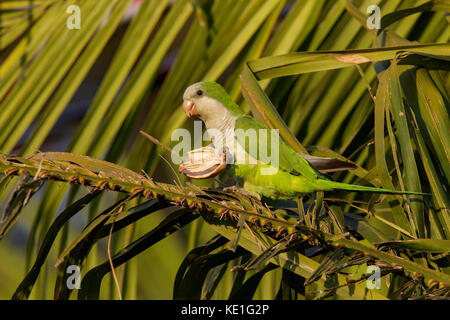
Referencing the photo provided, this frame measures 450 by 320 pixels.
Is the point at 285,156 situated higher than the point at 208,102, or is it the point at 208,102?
the point at 208,102

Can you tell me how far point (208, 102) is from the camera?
4.66ft

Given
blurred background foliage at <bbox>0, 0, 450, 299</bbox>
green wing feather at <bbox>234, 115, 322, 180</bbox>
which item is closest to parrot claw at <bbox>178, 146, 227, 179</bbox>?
blurred background foliage at <bbox>0, 0, 450, 299</bbox>

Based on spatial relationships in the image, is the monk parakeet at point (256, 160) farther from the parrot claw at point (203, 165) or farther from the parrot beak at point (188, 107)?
the parrot claw at point (203, 165)

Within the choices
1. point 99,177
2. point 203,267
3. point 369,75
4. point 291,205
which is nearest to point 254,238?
point 203,267

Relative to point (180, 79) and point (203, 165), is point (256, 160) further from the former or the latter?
point (203, 165)

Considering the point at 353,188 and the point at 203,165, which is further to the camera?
the point at 353,188

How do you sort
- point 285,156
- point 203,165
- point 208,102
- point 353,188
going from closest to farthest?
point 203,165 → point 353,188 → point 285,156 → point 208,102

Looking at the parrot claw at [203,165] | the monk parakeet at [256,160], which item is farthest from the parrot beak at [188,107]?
the parrot claw at [203,165]

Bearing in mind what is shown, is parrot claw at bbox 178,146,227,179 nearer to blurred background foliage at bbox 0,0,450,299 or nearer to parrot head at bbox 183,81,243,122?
blurred background foliage at bbox 0,0,450,299

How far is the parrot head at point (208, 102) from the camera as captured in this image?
4.31 ft

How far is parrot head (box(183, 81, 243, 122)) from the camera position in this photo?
131 cm

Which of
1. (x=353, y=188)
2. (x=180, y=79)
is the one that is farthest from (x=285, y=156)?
(x=180, y=79)

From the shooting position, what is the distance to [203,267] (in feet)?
2.93

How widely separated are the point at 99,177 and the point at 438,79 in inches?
30.1
